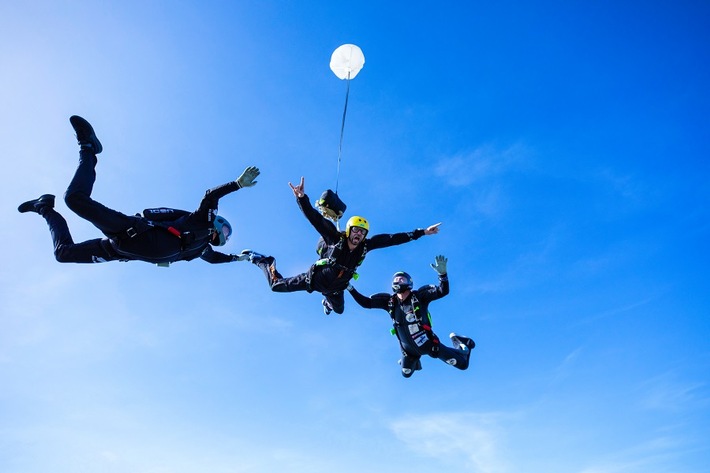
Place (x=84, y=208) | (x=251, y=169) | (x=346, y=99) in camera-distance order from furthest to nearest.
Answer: (x=346, y=99), (x=251, y=169), (x=84, y=208)

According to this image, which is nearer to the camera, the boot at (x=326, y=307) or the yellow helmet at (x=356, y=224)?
the yellow helmet at (x=356, y=224)

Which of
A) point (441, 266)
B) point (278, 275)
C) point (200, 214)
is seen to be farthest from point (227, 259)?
point (441, 266)

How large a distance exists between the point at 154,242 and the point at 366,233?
4.06 m

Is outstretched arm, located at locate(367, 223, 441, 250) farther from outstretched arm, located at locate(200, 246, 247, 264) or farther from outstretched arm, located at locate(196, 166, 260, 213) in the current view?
outstretched arm, located at locate(200, 246, 247, 264)

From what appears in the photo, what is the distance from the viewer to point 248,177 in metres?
9.70

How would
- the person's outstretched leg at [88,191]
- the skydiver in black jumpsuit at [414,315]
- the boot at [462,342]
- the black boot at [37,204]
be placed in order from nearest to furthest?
the person's outstretched leg at [88,191]
the black boot at [37,204]
the skydiver in black jumpsuit at [414,315]
the boot at [462,342]

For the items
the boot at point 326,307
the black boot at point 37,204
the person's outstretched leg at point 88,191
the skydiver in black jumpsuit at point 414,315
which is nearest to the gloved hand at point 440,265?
the skydiver in black jumpsuit at point 414,315

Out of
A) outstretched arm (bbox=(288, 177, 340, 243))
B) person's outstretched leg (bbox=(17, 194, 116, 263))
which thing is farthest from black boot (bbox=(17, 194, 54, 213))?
outstretched arm (bbox=(288, 177, 340, 243))

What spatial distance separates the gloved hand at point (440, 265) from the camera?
42.2ft

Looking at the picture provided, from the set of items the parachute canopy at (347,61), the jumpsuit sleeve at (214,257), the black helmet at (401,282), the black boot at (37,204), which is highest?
the parachute canopy at (347,61)

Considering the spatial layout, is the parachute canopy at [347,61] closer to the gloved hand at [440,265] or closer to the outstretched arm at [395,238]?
the outstretched arm at [395,238]

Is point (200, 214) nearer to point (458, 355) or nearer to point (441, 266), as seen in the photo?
point (441, 266)

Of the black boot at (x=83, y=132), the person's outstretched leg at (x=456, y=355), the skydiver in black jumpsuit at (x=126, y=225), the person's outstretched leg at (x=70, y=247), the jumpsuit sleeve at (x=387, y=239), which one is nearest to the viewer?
the skydiver in black jumpsuit at (x=126, y=225)

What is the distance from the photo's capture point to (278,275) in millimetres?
Answer: 12312
